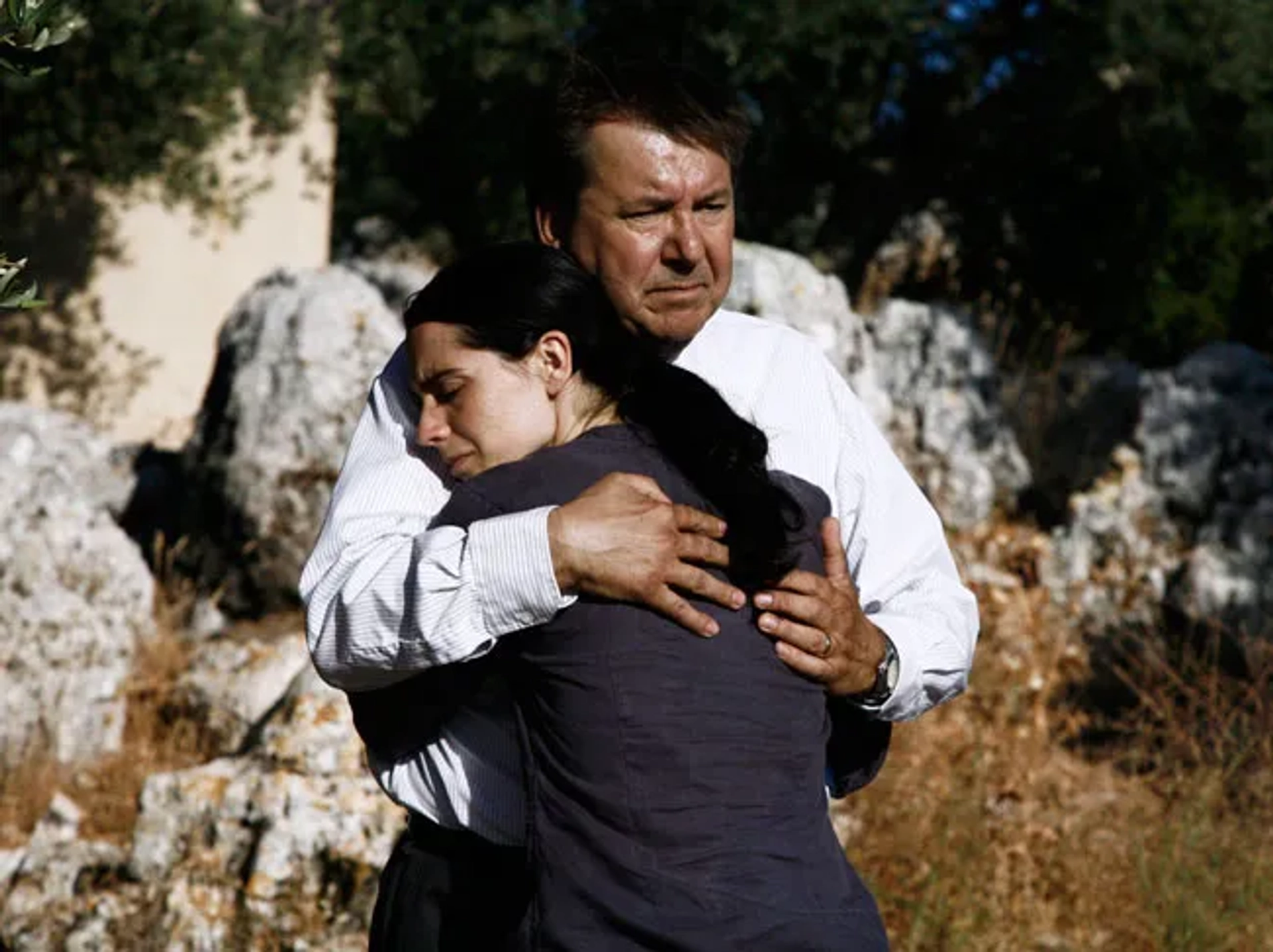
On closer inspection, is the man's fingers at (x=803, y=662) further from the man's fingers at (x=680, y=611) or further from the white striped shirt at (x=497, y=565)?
the white striped shirt at (x=497, y=565)

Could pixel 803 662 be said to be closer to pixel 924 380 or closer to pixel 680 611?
pixel 680 611

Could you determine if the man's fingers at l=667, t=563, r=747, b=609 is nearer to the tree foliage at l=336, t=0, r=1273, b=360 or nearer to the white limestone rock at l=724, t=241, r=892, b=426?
the white limestone rock at l=724, t=241, r=892, b=426

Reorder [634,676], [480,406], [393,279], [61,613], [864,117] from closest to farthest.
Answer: [634,676] → [480,406] → [61,613] → [393,279] → [864,117]

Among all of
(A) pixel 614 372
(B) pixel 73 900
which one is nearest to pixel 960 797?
(B) pixel 73 900

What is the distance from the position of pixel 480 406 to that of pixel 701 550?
36cm

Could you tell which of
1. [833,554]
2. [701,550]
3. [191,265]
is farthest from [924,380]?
[701,550]

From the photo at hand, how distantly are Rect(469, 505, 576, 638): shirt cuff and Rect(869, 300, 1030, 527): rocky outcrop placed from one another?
19.3ft

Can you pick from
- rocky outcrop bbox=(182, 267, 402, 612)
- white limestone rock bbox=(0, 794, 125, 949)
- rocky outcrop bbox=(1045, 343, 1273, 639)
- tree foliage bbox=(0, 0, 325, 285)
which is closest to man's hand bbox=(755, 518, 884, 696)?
white limestone rock bbox=(0, 794, 125, 949)

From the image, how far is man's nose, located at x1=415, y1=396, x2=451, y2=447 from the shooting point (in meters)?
2.25

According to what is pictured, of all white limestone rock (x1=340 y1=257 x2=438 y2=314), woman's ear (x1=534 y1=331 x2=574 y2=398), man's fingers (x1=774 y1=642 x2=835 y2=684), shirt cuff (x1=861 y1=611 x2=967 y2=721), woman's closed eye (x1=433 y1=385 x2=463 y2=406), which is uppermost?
woman's ear (x1=534 y1=331 x2=574 y2=398)

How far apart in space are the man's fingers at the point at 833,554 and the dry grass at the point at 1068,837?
2598 mm

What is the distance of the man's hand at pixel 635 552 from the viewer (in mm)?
2023

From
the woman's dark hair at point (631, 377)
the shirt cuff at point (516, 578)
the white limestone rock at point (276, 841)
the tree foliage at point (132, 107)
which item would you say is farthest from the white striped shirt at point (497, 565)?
the tree foliage at point (132, 107)

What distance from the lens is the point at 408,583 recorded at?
206 centimetres
